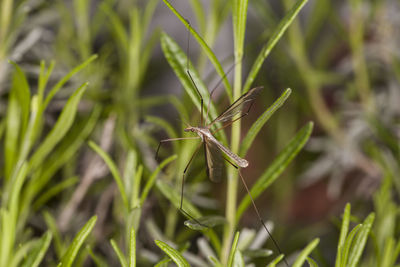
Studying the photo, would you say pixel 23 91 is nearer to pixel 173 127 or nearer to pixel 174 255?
pixel 174 255

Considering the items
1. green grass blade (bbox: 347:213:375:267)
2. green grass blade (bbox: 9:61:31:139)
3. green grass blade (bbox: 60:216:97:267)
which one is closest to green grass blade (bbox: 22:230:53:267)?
green grass blade (bbox: 60:216:97:267)

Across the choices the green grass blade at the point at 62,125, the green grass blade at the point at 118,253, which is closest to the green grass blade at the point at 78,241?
the green grass blade at the point at 118,253

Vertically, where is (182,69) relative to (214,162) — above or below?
above

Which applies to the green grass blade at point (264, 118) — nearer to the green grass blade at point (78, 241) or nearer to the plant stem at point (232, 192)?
the plant stem at point (232, 192)

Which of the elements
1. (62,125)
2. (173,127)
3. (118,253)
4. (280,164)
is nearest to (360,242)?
(280,164)

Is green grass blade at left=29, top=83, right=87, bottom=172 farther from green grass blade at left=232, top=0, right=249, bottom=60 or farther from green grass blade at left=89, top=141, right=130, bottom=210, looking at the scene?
green grass blade at left=232, top=0, right=249, bottom=60

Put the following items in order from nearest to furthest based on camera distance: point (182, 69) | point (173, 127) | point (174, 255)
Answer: point (174, 255) < point (182, 69) < point (173, 127)

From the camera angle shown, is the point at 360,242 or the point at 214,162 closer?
the point at 360,242

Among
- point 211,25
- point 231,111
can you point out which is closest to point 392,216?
point 231,111
